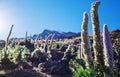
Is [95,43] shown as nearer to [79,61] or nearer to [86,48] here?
[86,48]

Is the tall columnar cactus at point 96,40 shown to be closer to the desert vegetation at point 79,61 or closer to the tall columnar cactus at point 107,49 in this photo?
the desert vegetation at point 79,61

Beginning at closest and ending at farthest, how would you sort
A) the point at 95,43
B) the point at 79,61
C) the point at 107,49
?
1. the point at 107,49
2. the point at 95,43
3. the point at 79,61

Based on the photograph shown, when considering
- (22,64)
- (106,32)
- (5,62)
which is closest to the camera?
(106,32)

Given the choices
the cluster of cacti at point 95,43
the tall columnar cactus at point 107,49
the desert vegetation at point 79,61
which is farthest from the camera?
the cluster of cacti at point 95,43

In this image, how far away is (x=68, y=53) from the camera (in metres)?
28.2

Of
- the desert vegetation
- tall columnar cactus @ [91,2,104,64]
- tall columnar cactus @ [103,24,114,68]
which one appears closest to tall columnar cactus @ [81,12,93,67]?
the desert vegetation

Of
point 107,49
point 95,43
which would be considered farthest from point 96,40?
point 107,49

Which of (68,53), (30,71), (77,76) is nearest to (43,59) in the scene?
(68,53)

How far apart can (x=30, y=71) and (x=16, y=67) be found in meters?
1.08

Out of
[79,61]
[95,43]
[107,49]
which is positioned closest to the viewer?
[107,49]

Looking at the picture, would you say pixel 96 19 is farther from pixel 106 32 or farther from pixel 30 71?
pixel 30 71

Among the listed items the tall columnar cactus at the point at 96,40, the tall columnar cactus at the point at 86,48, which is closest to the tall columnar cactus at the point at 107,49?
the tall columnar cactus at the point at 96,40

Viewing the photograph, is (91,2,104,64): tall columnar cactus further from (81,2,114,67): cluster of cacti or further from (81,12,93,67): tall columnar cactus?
(81,12,93,67): tall columnar cactus

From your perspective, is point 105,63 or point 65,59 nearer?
point 105,63
